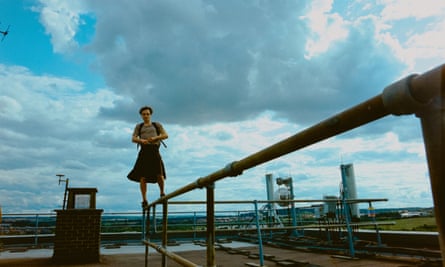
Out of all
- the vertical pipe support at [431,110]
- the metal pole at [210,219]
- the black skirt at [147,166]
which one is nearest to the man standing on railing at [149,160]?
the black skirt at [147,166]

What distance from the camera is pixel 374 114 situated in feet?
1.80

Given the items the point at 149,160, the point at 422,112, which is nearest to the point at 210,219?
the point at 422,112

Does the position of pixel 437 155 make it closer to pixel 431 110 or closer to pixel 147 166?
pixel 431 110

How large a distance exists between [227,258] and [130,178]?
8.91 feet

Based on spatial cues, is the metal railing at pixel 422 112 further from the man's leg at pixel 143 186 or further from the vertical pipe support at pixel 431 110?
the man's leg at pixel 143 186

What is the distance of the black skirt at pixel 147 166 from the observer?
4395 millimetres

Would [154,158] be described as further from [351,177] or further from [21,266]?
[351,177]

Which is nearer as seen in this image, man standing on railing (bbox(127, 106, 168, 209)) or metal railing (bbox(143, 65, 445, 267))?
metal railing (bbox(143, 65, 445, 267))

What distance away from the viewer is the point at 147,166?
4414 millimetres

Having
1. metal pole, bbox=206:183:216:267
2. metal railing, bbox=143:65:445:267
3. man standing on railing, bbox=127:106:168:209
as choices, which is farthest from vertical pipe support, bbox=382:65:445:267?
man standing on railing, bbox=127:106:168:209

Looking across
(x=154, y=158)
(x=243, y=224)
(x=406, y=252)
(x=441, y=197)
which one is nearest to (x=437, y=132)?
(x=441, y=197)

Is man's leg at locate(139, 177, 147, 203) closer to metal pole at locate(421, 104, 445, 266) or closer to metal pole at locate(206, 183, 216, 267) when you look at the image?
metal pole at locate(206, 183, 216, 267)

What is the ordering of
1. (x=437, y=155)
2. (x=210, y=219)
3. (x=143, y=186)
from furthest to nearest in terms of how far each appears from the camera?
(x=143, y=186) → (x=210, y=219) → (x=437, y=155)

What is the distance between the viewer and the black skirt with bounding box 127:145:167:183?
439 centimetres
